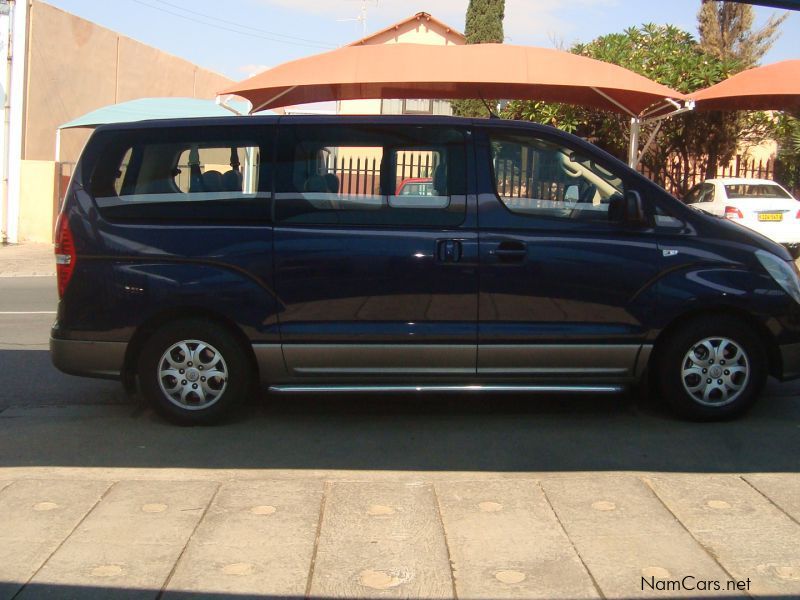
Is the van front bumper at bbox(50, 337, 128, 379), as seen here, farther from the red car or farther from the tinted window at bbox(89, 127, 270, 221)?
the red car

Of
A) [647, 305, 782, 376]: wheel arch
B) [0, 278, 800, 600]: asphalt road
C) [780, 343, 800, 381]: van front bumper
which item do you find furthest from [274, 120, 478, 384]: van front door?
[780, 343, 800, 381]: van front bumper

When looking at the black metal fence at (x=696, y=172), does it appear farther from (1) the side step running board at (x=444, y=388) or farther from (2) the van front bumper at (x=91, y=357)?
(2) the van front bumper at (x=91, y=357)

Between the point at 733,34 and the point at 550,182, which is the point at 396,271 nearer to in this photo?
the point at 550,182

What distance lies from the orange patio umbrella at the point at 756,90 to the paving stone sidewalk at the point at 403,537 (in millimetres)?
10588

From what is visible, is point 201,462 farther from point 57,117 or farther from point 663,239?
point 57,117

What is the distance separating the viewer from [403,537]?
14.0 ft

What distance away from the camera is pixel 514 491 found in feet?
15.9

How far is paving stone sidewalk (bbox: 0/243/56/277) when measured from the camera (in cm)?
1603

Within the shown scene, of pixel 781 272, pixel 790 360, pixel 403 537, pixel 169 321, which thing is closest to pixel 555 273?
pixel 781 272

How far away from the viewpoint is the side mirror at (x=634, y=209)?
233 inches

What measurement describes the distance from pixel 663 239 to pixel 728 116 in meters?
13.7

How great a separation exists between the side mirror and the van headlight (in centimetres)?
80

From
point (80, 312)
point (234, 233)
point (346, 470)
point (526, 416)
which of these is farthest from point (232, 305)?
point (526, 416)

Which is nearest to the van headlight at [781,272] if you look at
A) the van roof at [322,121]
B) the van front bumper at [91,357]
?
the van roof at [322,121]
